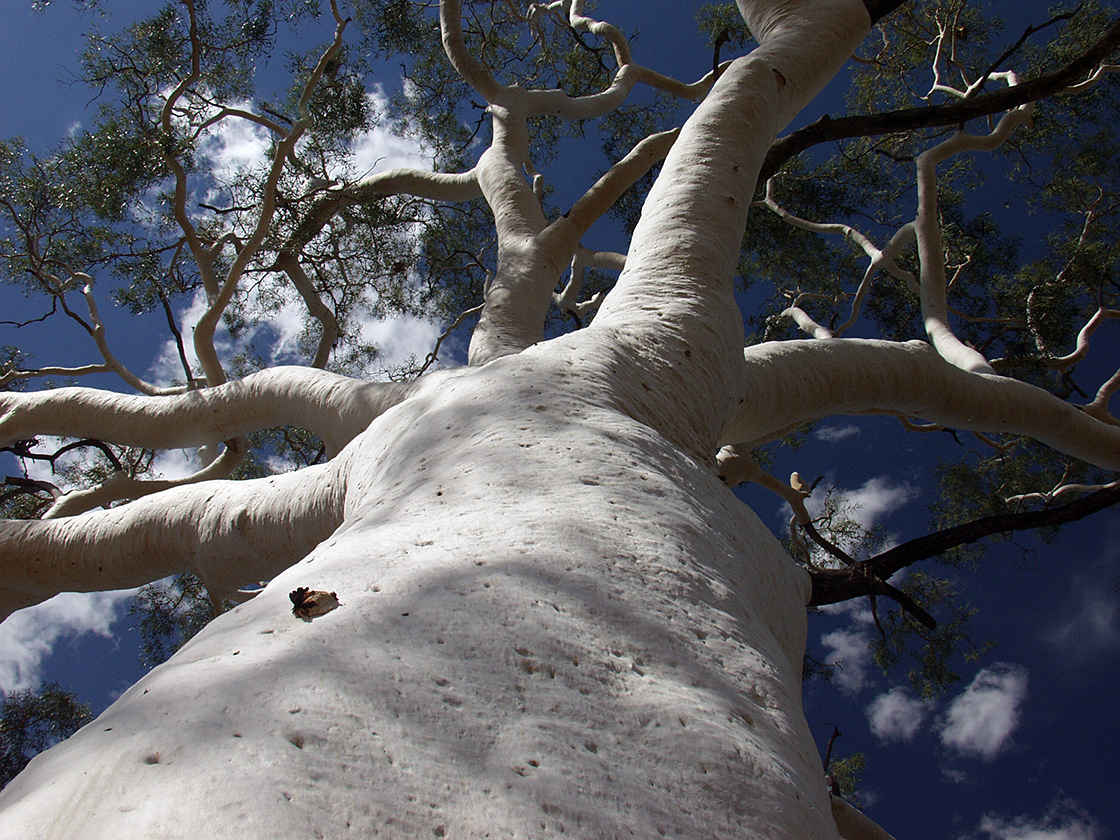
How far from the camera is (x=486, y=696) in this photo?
59 centimetres

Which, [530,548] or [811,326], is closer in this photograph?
[530,548]

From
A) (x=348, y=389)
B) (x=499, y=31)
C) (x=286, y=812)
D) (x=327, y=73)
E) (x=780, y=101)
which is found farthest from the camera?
(x=499, y=31)

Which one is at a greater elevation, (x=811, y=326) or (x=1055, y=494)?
(x=811, y=326)

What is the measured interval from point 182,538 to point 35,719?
423cm

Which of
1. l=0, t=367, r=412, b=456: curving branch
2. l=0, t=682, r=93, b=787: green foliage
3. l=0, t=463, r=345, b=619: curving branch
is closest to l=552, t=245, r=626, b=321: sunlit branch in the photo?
l=0, t=367, r=412, b=456: curving branch

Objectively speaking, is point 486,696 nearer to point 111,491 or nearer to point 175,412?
point 175,412

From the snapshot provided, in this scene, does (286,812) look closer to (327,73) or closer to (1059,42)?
(327,73)

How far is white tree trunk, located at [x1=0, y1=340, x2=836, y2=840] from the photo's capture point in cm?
47

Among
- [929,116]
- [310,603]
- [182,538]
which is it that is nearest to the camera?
[310,603]

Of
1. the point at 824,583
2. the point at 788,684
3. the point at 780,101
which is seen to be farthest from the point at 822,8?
the point at 788,684

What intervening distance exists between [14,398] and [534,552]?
3.00 metres

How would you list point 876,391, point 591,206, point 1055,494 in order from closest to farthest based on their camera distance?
point 876,391 < point 591,206 < point 1055,494

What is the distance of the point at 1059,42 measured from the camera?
19.4ft

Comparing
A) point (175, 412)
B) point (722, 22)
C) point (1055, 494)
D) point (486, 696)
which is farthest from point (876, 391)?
point (722, 22)
